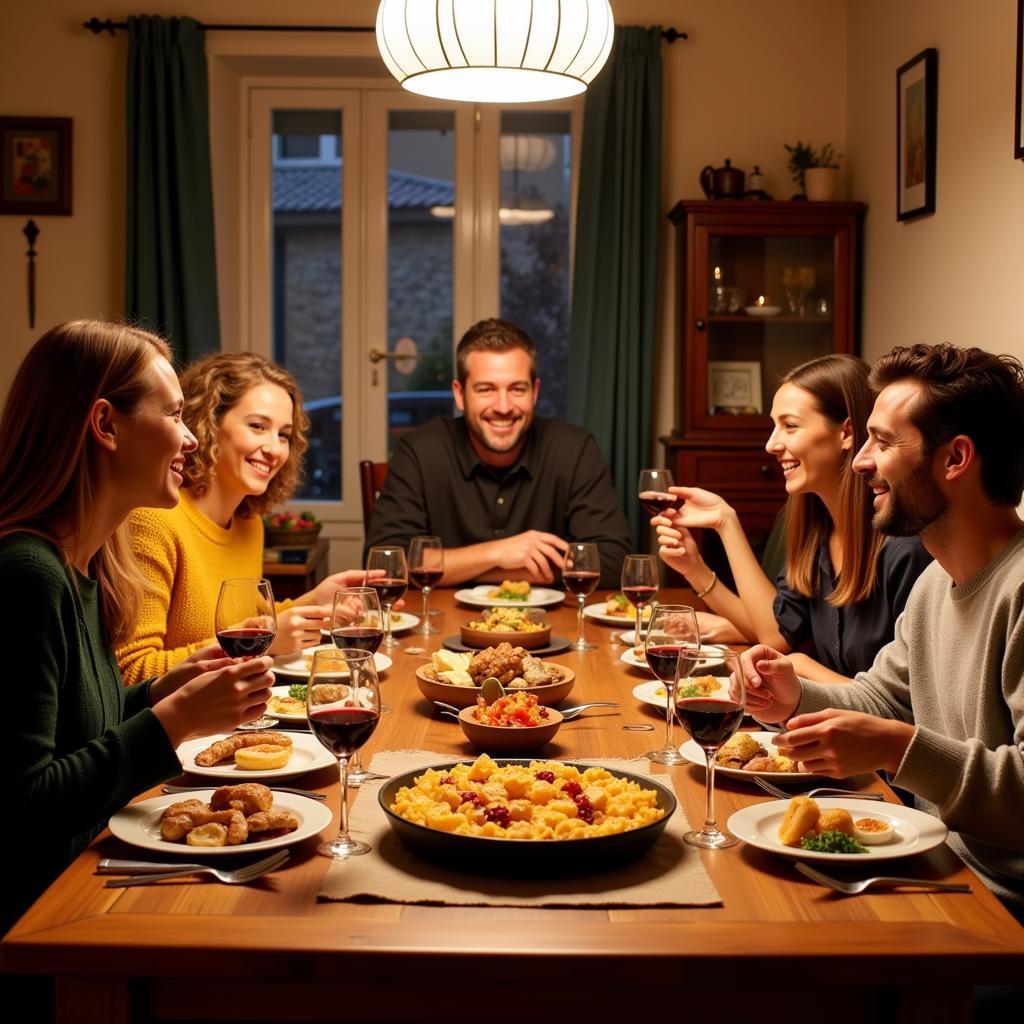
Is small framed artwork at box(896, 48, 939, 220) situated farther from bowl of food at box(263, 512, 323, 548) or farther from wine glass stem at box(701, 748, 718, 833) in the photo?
wine glass stem at box(701, 748, 718, 833)

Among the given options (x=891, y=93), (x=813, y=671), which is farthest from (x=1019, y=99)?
(x=813, y=671)

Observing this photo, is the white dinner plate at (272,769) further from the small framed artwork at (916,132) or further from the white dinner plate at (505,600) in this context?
the small framed artwork at (916,132)

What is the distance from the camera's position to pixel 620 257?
15.5 feet

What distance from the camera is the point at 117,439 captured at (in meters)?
1.64

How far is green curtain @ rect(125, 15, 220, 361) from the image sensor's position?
4645mm

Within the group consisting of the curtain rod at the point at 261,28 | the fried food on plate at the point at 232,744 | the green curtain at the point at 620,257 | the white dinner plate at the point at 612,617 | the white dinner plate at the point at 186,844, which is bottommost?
the white dinner plate at the point at 612,617

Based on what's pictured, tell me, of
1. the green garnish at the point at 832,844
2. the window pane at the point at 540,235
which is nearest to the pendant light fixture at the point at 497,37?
the green garnish at the point at 832,844

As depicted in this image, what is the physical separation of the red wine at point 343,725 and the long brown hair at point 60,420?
0.47 m

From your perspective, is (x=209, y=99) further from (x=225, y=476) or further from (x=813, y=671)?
(x=813, y=671)

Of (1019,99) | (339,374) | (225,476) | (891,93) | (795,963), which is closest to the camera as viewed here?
(795,963)

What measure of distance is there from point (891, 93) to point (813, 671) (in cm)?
287

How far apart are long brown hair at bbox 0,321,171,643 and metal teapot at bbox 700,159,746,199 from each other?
331cm

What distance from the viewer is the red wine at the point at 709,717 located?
1323 millimetres

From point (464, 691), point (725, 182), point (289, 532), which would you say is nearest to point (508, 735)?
point (464, 691)
